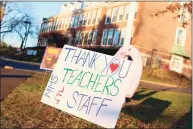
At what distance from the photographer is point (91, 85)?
5.68m

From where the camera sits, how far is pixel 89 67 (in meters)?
5.88

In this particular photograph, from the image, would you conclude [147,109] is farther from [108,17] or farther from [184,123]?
[108,17]

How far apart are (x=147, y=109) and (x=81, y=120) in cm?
270

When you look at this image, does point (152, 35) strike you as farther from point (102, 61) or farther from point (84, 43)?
point (102, 61)

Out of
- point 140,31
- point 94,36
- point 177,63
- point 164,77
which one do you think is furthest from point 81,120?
point 94,36

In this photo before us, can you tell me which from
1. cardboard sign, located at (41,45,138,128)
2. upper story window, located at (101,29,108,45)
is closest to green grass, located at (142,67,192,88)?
upper story window, located at (101,29,108,45)

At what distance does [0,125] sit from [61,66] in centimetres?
206

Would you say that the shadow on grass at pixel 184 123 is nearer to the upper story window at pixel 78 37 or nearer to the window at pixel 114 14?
the window at pixel 114 14

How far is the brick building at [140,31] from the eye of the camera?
3356 centimetres

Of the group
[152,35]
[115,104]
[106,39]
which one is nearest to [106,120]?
[115,104]

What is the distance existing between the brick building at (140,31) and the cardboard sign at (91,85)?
22.0 meters

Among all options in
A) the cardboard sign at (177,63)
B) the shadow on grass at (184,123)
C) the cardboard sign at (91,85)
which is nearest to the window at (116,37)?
the cardboard sign at (177,63)

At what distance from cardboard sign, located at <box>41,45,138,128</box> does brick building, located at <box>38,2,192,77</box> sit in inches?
865

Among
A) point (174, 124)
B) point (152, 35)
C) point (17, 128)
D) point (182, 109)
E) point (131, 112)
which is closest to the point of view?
point (17, 128)
